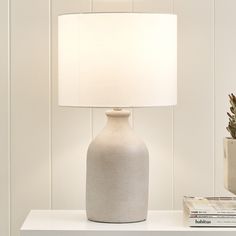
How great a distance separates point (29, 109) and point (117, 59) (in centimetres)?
Result: 47

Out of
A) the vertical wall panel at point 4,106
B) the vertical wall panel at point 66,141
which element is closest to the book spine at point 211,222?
the vertical wall panel at point 66,141

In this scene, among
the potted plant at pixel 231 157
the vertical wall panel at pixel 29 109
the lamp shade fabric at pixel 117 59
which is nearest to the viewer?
the lamp shade fabric at pixel 117 59

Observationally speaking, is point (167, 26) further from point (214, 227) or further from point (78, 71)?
point (214, 227)

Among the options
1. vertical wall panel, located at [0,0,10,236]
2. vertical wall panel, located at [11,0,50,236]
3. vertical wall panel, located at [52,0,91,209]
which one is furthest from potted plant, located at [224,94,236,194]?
vertical wall panel, located at [0,0,10,236]

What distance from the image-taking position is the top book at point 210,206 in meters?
1.71

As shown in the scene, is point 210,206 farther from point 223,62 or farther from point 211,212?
point 223,62

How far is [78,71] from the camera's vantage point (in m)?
1.70

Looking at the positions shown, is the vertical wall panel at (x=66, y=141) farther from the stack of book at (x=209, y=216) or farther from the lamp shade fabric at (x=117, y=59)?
the stack of book at (x=209, y=216)

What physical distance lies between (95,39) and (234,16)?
57cm

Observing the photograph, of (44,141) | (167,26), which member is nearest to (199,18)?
(167,26)

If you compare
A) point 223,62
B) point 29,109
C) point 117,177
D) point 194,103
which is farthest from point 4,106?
point 223,62

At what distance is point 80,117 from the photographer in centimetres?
204

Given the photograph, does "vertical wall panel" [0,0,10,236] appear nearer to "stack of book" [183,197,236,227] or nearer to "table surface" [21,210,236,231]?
"table surface" [21,210,236,231]

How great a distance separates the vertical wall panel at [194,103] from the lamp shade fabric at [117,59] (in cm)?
33
